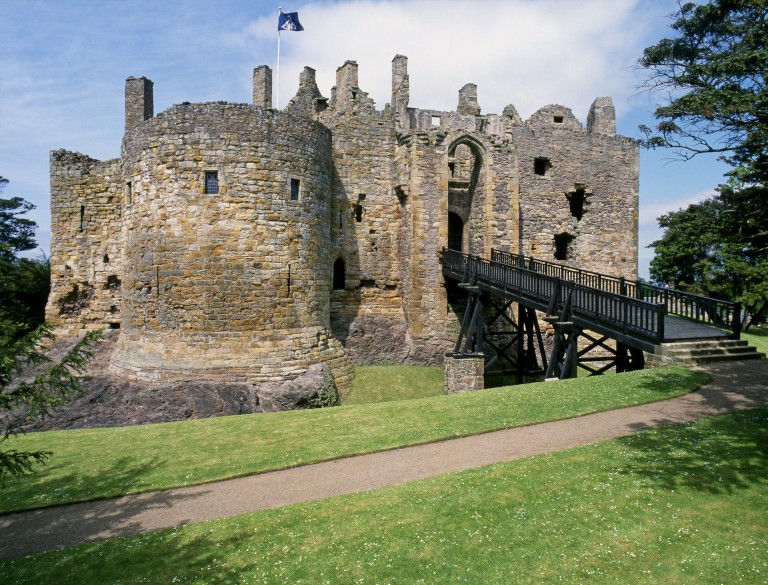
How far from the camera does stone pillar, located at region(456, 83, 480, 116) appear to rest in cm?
2427

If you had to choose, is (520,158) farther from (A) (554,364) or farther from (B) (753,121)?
(B) (753,121)

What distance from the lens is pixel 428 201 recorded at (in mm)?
21203

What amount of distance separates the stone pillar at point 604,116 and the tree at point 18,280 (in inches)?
955

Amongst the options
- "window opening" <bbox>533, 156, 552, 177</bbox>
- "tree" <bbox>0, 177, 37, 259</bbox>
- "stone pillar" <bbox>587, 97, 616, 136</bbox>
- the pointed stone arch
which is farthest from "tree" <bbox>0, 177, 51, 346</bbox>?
"stone pillar" <bbox>587, 97, 616, 136</bbox>

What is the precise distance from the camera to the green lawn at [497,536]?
16.6 feet

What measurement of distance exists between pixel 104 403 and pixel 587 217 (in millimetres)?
21337

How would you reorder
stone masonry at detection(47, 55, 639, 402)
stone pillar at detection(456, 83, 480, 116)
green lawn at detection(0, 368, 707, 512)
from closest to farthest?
green lawn at detection(0, 368, 707, 512)
stone masonry at detection(47, 55, 639, 402)
stone pillar at detection(456, 83, 480, 116)

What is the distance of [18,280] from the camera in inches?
385

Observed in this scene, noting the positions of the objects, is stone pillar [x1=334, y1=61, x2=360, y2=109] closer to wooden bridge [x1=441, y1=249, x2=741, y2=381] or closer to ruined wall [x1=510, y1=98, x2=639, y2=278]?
ruined wall [x1=510, y1=98, x2=639, y2=278]

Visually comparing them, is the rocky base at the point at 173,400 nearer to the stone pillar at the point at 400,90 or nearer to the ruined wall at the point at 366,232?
the ruined wall at the point at 366,232

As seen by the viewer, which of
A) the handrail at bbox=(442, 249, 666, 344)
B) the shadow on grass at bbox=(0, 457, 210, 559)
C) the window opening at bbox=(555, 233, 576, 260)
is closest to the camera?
the shadow on grass at bbox=(0, 457, 210, 559)

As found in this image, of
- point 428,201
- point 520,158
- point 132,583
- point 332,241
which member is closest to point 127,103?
point 332,241

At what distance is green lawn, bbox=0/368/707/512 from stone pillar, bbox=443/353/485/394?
5.79 metres

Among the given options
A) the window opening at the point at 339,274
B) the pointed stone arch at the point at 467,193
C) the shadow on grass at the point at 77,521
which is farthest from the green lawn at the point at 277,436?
the pointed stone arch at the point at 467,193
